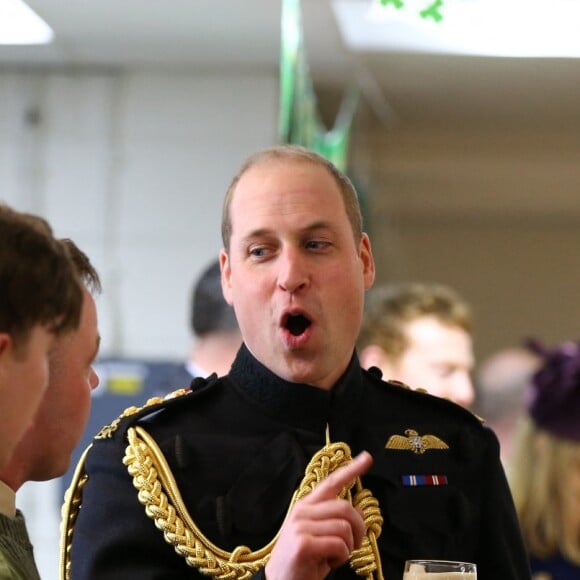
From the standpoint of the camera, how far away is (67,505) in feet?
6.51

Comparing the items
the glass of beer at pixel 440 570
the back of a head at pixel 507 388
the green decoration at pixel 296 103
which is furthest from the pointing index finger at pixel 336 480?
the green decoration at pixel 296 103

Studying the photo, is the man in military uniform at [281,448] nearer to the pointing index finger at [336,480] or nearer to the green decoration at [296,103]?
the pointing index finger at [336,480]

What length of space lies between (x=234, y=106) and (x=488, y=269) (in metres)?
4.97

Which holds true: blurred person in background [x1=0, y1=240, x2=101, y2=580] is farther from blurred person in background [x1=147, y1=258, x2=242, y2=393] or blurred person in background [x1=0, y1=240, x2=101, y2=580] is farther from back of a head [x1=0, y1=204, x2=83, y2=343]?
blurred person in background [x1=147, y1=258, x2=242, y2=393]

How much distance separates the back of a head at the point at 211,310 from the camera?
3.78 m

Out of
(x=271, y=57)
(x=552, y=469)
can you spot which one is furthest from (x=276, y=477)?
(x=271, y=57)

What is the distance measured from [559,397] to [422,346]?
42 cm

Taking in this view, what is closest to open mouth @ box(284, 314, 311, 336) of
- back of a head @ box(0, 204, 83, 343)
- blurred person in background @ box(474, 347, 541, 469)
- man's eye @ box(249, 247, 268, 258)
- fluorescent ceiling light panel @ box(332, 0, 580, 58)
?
man's eye @ box(249, 247, 268, 258)

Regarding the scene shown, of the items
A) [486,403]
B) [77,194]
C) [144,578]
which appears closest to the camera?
[144,578]

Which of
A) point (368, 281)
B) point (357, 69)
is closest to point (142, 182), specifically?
point (357, 69)

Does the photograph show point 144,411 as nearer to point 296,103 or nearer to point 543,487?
point 543,487

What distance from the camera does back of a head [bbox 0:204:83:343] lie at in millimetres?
1402

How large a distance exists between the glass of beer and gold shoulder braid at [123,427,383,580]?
0.10m

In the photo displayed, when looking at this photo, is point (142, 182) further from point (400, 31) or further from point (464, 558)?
point (464, 558)
